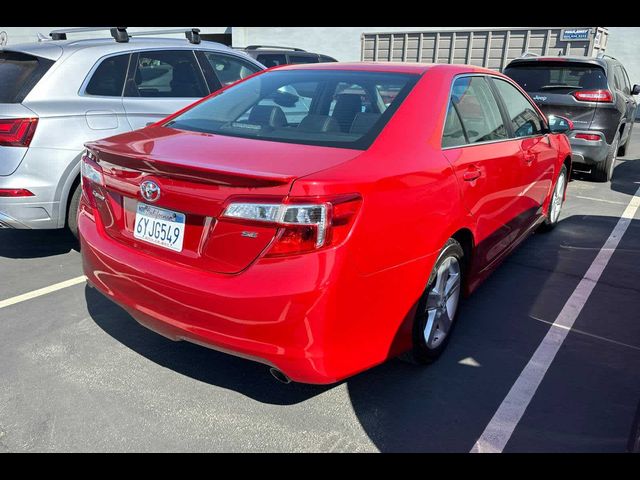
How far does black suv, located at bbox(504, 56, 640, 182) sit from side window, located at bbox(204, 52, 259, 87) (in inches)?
154

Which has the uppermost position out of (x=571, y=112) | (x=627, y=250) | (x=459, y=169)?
(x=459, y=169)

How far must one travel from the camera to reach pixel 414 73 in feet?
9.85

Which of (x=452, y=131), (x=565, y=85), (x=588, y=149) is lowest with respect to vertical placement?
(x=588, y=149)

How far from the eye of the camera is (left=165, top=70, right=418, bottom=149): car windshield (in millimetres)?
2605

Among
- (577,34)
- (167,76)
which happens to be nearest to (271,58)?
(167,76)

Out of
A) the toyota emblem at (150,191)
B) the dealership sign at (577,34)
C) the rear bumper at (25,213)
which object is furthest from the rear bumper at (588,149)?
the dealership sign at (577,34)

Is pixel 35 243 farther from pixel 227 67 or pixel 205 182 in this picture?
pixel 205 182

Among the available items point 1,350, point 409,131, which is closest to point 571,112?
point 409,131

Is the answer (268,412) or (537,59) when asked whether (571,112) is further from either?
(268,412)

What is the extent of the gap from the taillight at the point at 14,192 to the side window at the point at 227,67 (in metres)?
2.25

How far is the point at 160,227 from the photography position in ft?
7.77

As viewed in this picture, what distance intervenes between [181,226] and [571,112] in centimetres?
634

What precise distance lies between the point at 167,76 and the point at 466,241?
3307 millimetres

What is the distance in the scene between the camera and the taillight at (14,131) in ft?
12.4
